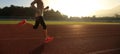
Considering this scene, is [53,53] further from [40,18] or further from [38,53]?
[40,18]

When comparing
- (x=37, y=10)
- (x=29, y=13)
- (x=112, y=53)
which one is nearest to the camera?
(x=112, y=53)

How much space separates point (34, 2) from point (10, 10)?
209 ft

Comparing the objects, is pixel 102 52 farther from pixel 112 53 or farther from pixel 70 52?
pixel 70 52

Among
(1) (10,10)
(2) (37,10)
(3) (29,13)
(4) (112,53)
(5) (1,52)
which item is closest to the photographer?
(5) (1,52)

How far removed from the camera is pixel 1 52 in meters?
7.78

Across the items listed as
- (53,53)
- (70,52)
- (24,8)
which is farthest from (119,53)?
(24,8)

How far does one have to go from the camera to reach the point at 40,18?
454 inches

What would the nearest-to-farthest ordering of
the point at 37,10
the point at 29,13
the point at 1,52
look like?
1. the point at 1,52
2. the point at 37,10
3. the point at 29,13

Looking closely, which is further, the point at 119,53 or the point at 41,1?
the point at 41,1

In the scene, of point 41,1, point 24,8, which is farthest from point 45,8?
point 24,8

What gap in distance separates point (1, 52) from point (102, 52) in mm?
2961

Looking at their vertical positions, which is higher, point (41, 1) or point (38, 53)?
point (41, 1)

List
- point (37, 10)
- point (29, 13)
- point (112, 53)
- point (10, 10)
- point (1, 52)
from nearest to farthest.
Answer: point (1, 52)
point (112, 53)
point (37, 10)
point (10, 10)
point (29, 13)

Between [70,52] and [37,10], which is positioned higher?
[37,10]
